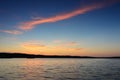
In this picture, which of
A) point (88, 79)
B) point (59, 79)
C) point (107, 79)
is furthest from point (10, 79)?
point (107, 79)

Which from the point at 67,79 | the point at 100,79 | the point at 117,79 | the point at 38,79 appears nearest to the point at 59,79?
the point at 67,79

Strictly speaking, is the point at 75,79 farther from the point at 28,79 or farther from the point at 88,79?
the point at 28,79

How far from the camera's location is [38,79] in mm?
44656

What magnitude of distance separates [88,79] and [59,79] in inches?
244

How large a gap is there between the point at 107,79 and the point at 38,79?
14.7 meters

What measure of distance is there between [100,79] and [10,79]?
19.2m

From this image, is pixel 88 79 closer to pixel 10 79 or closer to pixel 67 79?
pixel 67 79

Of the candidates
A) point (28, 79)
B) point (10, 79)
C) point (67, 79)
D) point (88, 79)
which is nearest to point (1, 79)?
point (10, 79)

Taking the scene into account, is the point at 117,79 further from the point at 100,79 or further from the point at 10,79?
the point at 10,79

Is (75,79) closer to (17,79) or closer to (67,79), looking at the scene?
(67,79)

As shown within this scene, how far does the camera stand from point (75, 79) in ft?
146

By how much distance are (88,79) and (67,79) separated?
14.7 ft

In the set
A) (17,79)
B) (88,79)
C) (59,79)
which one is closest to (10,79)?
(17,79)

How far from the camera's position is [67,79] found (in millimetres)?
44031
